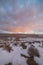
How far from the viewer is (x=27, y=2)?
1.51m

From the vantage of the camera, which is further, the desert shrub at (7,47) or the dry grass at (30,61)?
the desert shrub at (7,47)

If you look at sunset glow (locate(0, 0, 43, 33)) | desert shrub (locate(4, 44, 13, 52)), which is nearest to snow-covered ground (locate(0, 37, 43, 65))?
desert shrub (locate(4, 44, 13, 52))

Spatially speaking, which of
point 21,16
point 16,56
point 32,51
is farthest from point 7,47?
point 21,16

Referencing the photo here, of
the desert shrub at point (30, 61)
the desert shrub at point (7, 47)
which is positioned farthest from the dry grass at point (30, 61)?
the desert shrub at point (7, 47)

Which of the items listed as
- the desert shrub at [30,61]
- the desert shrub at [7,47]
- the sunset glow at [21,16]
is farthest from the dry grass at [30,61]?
the sunset glow at [21,16]

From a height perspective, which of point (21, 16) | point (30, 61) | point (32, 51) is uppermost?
point (21, 16)

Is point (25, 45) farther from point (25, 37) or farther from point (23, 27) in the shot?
point (23, 27)

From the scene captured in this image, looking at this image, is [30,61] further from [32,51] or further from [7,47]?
[7,47]

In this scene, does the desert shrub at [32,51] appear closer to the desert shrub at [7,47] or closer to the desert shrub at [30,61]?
the desert shrub at [30,61]

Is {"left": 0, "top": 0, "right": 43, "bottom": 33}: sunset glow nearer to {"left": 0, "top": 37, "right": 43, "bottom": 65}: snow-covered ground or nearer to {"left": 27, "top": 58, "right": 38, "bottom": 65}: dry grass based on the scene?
{"left": 0, "top": 37, "right": 43, "bottom": 65}: snow-covered ground

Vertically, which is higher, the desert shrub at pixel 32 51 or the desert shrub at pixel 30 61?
the desert shrub at pixel 32 51

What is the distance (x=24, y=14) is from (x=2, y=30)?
0.43 metres

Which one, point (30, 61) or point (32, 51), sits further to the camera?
point (32, 51)

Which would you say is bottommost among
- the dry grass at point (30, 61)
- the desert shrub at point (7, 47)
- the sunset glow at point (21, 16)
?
the dry grass at point (30, 61)
